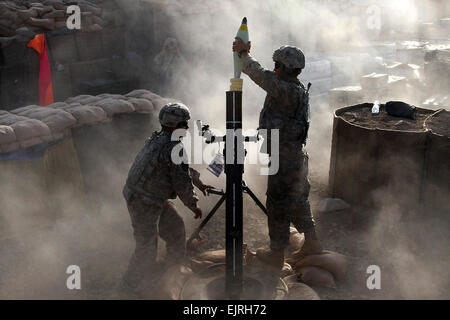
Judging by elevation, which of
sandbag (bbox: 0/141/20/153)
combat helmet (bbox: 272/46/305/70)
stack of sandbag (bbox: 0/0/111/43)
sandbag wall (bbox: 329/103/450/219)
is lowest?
sandbag wall (bbox: 329/103/450/219)

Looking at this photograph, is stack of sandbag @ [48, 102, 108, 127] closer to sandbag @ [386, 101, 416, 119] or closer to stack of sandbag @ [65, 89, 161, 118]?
stack of sandbag @ [65, 89, 161, 118]

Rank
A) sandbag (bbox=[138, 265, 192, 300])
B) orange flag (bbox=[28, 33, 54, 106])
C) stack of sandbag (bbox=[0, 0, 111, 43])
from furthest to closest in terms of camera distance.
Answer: stack of sandbag (bbox=[0, 0, 111, 43]) < orange flag (bbox=[28, 33, 54, 106]) < sandbag (bbox=[138, 265, 192, 300])

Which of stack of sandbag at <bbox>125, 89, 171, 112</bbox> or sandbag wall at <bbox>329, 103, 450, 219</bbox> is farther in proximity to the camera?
stack of sandbag at <bbox>125, 89, 171, 112</bbox>

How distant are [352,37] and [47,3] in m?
11.0

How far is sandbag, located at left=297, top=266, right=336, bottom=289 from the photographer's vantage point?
4.50 metres

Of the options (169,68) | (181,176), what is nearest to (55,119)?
(181,176)

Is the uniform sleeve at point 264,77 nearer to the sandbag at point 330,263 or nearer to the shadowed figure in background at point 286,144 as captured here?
the shadowed figure in background at point 286,144

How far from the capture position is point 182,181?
4.12 metres

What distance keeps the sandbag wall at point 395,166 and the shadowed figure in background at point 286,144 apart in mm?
1419

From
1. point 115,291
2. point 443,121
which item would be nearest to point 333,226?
point 443,121

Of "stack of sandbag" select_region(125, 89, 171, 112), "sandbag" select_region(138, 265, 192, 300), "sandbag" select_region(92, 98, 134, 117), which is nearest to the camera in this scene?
"sandbag" select_region(138, 265, 192, 300)

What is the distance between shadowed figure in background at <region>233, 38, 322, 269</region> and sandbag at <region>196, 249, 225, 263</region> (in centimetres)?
44

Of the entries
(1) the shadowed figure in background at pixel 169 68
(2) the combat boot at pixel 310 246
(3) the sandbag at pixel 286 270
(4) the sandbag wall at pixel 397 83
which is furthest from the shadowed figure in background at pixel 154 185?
(4) the sandbag wall at pixel 397 83

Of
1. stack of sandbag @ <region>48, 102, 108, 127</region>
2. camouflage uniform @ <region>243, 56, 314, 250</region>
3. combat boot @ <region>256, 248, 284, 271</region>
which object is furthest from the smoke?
camouflage uniform @ <region>243, 56, 314, 250</region>
